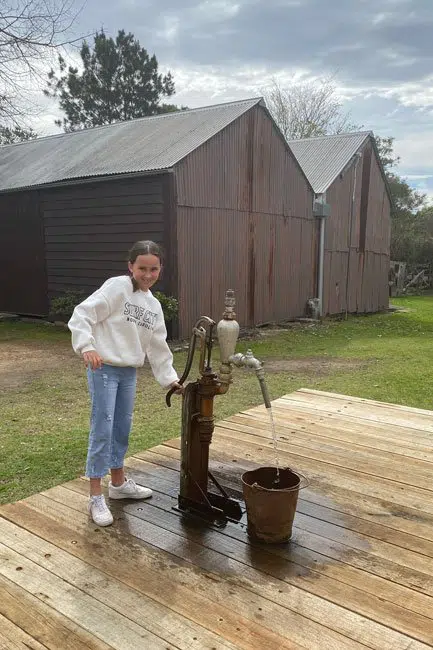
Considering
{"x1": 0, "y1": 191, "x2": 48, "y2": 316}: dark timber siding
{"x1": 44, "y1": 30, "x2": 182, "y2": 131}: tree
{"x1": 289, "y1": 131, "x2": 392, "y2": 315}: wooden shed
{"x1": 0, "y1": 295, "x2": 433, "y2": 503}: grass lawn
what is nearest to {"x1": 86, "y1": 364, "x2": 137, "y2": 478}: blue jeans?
{"x1": 0, "y1": 295, "x2": 433, "y2": 503}: grass lawn

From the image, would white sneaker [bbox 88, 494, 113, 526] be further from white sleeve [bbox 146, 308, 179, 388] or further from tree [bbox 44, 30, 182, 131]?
tree [bbox 44, 30, 182, 131]

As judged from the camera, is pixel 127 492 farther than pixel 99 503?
Yes

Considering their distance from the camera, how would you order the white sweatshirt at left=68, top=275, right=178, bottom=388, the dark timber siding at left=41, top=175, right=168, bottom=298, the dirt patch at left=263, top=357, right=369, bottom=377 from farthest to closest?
the dark timber siding at left=41, top=175, right=168, bottom=298 → the dirt patch at left=263, top=357, right=369, bottom=377 → the white sweatshirt at left=68, top=275, right=178, bottom=388

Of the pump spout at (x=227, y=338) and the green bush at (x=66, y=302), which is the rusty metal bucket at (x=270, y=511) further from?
the green bush at (x=66, y=302)

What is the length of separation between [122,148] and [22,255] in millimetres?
3275

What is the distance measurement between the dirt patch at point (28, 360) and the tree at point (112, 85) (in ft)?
72.3

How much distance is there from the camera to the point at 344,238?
14.1 meters

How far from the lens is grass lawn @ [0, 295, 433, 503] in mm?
3961

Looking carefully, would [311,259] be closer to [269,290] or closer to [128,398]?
[269,290]

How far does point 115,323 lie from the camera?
2.52 metres

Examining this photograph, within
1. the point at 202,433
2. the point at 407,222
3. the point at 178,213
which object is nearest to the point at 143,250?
the point at 202,433

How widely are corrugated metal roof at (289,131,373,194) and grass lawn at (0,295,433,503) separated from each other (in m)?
3.76

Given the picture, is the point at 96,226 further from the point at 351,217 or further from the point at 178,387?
the point at 178,387

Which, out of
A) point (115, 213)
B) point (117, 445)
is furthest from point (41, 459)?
point (115, 213)
